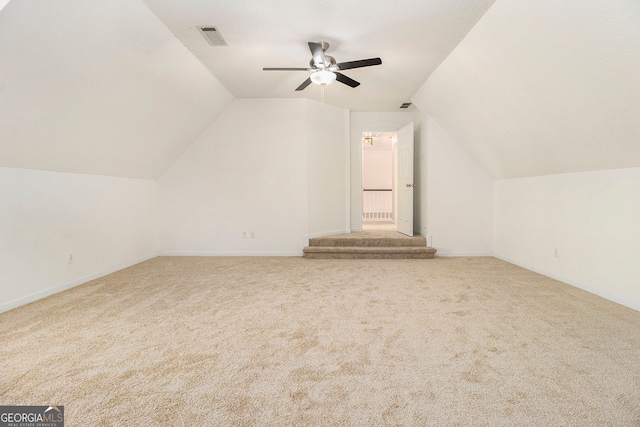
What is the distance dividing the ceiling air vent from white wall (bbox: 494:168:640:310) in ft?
14.5

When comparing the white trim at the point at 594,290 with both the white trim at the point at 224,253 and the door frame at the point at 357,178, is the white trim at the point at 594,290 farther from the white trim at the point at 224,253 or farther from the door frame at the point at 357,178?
the white trim at the point at 224,253

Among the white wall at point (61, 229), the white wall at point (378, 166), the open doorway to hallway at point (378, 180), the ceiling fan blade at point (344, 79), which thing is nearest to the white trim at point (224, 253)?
the white wall at point (61, 229)

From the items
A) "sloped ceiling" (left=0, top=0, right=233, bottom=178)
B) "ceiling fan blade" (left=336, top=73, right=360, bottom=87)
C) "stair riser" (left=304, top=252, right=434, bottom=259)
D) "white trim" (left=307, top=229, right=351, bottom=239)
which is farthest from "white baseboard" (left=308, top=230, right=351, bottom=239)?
"sloped ceiling" (left=0, top=0, right=233, bottom=178)

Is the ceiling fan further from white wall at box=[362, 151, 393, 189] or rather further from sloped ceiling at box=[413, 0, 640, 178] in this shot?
white wall at box=[362, 151, 393, 189]

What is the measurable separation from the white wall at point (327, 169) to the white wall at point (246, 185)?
0.15 ft

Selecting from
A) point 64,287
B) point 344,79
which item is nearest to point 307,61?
point 344,79

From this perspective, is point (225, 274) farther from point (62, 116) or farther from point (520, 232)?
point (520, 232)

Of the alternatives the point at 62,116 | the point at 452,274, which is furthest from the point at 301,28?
the point at 452,274

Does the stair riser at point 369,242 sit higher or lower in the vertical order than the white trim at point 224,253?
higher

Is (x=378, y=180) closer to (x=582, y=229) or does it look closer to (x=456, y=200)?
(x=456, y=200)

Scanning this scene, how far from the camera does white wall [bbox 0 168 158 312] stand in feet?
9.66

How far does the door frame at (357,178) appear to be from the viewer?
633cm

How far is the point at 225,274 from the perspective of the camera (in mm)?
4219

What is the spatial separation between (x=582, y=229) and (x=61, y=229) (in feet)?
20.0
